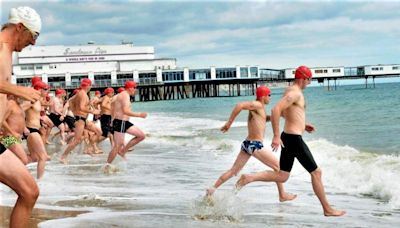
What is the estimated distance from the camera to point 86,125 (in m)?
12.7

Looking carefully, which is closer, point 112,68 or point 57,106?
point 57,106

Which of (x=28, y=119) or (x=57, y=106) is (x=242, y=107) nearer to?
(x=28, y=119)

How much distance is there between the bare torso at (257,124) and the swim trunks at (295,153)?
653mm

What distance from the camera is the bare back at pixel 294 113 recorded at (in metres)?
6.11

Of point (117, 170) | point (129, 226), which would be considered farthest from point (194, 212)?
point (117, 170)

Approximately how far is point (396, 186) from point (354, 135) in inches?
446

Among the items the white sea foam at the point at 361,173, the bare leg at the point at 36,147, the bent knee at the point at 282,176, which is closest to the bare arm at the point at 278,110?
the bent knee at the point at 282,176

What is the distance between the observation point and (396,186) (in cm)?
761

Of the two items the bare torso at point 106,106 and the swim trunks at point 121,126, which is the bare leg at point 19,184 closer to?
the swim trunks at point 121,126

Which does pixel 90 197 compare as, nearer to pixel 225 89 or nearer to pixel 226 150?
pixel 226 150

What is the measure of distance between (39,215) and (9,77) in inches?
102

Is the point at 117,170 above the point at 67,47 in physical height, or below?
below

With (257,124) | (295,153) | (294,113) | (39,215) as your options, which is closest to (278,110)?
(294,113)

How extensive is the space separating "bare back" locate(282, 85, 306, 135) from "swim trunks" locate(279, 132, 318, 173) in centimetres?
8
